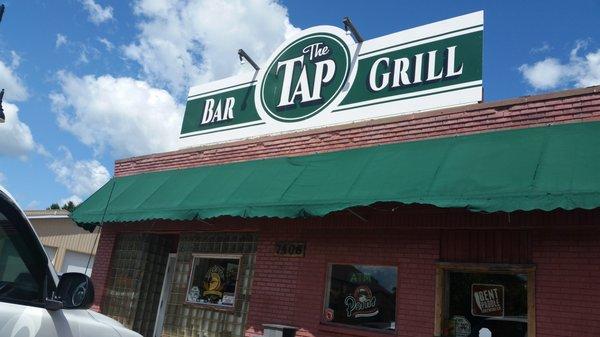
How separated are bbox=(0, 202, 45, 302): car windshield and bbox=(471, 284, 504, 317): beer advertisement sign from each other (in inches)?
224

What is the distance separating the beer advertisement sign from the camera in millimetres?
6648

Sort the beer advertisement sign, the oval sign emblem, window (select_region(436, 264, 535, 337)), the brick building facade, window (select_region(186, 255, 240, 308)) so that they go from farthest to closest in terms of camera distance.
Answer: the oval sign emblem
window (select_region(186, 255, 240, 308))
the beer advertisement sign
window (select_region(436, 264, 535, 337))
the brick building facade

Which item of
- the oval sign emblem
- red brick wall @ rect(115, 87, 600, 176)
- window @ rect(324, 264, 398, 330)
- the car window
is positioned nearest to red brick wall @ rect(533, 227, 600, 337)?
red brick wall @ rect(115, 87, 600, 176)

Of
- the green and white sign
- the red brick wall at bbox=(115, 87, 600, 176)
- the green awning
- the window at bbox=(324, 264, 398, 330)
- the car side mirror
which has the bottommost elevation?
the car side mirror

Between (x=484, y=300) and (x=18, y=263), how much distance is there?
5.83 m

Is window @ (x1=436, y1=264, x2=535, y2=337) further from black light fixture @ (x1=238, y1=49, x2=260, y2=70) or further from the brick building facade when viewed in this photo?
black light fixture @ (x1=238, y1=49, x2=260, y2=70)

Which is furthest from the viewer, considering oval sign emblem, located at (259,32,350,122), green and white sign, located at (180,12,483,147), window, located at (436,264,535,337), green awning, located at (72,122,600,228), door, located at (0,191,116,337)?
oval sign emblem, located at (259,32,350,122)

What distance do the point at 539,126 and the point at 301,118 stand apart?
15.4 ft

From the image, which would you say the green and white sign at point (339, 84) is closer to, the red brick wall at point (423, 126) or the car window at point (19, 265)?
the red brick wall at point (423, 126)

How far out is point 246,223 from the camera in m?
9.44

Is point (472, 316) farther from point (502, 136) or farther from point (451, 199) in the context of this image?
point (502, 136)

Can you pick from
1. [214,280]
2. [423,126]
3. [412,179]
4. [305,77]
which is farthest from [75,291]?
[305,77]

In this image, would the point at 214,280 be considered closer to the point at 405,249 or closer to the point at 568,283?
the point at 405,249

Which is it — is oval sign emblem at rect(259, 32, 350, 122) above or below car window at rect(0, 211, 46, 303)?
above
